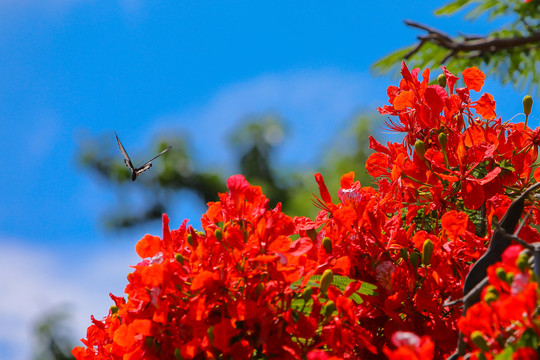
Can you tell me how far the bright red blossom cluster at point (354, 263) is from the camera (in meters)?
1.07

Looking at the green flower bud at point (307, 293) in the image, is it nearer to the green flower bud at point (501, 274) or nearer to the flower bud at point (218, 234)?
the flower bud at point (218, 234)

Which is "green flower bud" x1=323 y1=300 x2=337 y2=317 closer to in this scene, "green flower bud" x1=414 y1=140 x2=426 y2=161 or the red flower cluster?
the red flower cluster

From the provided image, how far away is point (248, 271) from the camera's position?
1.11m

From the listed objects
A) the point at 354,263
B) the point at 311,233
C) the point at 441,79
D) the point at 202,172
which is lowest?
the point at 354,263

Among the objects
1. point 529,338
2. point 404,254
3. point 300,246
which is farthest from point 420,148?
point 529,338

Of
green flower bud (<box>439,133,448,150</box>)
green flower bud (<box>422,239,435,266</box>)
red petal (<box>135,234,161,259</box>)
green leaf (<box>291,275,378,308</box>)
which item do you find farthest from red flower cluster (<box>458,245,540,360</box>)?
red petal (<box>135,234,161,259</box>)

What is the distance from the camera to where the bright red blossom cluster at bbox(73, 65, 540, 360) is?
1.07 metres

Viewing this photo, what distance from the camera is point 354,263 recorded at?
1.25 metres

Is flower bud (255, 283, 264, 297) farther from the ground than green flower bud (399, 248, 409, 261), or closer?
closer

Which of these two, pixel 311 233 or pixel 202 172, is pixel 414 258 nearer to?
pixel 311 233

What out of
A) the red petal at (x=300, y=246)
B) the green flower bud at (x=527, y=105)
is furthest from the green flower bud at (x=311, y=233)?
the green flower bud at (x=527, y=105)

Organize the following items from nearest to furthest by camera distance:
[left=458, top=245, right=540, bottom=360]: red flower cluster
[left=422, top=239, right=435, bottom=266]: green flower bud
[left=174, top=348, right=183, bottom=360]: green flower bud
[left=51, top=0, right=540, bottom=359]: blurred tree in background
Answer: [left=458, top=245, right=540, bottom=360]: red flower cluster
[left=174, top=348, right=183, bottom=360]: green flower bud
[left=422, top=239, right=435, bottom=266]: green flower bud
[left=51, top=0, right=540, bottom=359]: blurred tree in background

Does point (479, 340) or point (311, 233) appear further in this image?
point (311, 233)

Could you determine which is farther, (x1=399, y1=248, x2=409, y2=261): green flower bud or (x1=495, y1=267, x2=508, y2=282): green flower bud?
(x1=399, y1=248, x2=409, y2=261): green flower bud
